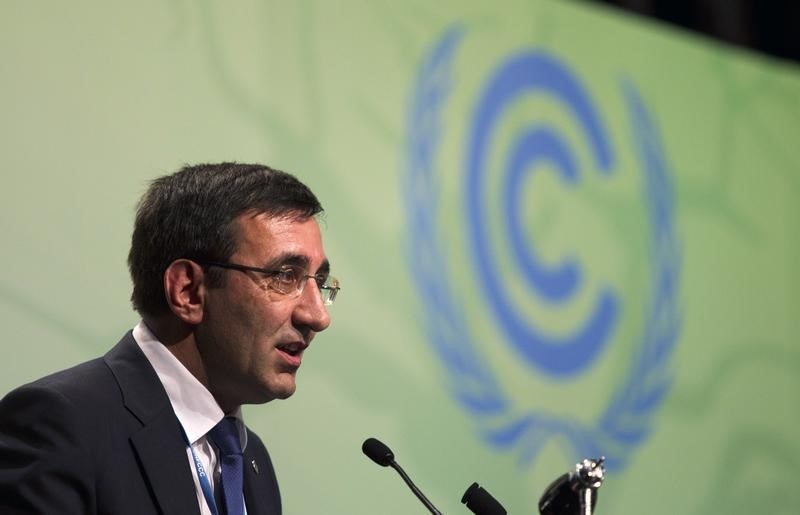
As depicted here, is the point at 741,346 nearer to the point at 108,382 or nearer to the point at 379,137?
the point at 379,137

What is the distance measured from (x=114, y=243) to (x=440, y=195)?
110 centimetres

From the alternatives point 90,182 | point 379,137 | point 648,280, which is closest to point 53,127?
point 90,182

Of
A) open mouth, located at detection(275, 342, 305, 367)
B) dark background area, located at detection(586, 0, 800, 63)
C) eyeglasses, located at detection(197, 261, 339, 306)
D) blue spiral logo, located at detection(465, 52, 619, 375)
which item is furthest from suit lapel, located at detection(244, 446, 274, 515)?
dark background area, located at detection(586, 0, 800, 63)

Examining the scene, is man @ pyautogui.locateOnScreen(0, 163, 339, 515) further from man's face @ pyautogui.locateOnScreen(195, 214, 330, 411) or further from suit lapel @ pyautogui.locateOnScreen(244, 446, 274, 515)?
suit lapel @ pyautogui.locateOnScreen(244, 446, 274, 515)

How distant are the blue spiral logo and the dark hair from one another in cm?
136

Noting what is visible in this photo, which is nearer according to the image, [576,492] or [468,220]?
[576,492]

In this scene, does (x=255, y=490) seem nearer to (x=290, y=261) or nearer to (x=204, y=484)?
(x=204, y=484)

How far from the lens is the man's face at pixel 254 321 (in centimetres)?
231

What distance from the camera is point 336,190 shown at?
130 inches

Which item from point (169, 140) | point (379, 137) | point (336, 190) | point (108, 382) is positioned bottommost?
point (108, 382)

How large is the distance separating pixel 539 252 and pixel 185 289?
177 centimetres

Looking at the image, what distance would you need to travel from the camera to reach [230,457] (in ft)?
7.72

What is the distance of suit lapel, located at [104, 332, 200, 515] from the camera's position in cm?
215

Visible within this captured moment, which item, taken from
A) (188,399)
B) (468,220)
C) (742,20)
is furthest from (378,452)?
(742,20)
